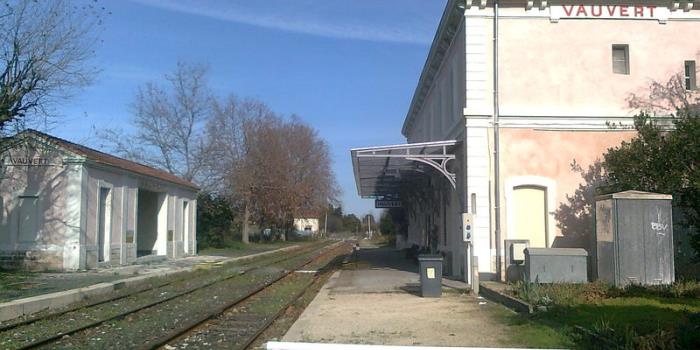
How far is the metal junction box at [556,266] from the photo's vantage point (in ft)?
50.2

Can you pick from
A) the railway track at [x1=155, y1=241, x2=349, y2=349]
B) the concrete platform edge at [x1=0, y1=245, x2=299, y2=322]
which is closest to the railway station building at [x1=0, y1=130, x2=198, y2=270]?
the concrete platform edge at [x1=0, y1=245, x2=299, y2=322]

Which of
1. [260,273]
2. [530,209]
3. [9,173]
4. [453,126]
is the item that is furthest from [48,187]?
[530,209]

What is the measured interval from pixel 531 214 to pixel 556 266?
3360 mm

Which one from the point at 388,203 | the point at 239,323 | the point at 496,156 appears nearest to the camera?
the point at 239,323

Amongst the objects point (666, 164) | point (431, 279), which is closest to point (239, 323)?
point (431, 279)

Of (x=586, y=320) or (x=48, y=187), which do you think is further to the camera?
(x=48, y=187)

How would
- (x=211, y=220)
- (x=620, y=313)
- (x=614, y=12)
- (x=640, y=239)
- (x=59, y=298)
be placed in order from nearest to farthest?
(x=620, y=313) < (x=640, y=239) < (x=59, y=298) < (x=614, y=12) < (x=211, y=220)

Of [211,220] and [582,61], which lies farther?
[211,220]

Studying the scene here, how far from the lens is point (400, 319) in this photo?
11.9 meters

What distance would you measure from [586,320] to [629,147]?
781 centimetres

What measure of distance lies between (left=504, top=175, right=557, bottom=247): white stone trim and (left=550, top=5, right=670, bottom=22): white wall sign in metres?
4.74

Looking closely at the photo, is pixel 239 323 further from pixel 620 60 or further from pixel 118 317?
pixel 620 60

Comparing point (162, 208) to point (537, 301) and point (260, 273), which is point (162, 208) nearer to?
point (260, 273)

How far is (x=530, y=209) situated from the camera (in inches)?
730
